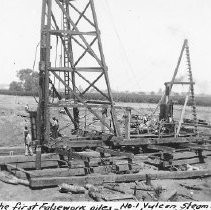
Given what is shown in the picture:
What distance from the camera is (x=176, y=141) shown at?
579 inches

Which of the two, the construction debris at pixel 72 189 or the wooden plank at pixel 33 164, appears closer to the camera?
the construction debris at pixel 72 189

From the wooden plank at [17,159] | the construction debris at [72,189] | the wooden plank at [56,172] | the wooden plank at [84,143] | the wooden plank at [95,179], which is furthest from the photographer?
the wooden plank at [84,143]

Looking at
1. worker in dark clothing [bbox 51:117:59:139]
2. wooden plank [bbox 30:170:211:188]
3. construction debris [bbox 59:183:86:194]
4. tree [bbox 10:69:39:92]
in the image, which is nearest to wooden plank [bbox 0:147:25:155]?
worker in dark clothing [bbox 51:117:59:139]

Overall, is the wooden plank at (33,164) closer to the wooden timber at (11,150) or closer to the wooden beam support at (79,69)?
the wooden timber at (11,150)

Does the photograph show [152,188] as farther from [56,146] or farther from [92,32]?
[92,32]

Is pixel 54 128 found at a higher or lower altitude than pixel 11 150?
higher

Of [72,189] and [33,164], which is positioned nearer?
[72,189]

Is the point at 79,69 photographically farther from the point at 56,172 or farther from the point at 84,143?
the point at 56,172

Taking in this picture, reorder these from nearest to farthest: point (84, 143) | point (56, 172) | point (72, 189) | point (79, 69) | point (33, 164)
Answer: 1. point (72, 189)
2. point (56, 172)
3. point (33, 164)
4. point (84, 143)
5. point (79, 69)
